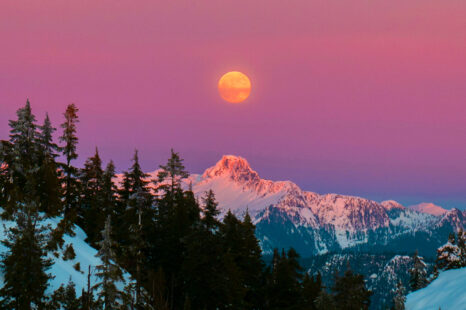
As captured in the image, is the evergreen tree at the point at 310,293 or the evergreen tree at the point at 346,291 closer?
the evergreen tree at the point at 346,291

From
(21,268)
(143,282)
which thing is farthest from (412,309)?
(21,268)

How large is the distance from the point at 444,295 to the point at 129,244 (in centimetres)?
3659

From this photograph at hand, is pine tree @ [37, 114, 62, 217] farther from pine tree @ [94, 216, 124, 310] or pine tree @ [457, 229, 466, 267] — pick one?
pine tree @ [457, 229, 466, 267]

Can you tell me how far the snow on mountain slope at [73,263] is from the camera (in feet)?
168

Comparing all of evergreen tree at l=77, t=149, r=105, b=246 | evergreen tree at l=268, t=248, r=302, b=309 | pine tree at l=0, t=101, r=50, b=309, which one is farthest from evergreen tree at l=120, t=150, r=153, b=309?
evergreen tree at l=268, t=248, r=302, b=309

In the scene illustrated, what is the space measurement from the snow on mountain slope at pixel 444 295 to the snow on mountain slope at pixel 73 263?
1306 inches

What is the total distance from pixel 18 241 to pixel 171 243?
2184cm

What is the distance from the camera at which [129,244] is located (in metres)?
66.4

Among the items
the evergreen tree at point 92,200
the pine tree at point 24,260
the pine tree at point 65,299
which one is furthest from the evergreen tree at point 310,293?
the pine tree at point 24,260

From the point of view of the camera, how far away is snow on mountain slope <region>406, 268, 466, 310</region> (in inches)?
2159

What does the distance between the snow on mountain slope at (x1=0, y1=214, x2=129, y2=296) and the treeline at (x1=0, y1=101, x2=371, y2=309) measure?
830 mm

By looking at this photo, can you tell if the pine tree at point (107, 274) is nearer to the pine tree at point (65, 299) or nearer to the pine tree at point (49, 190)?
the pine tree at point (65, 299)

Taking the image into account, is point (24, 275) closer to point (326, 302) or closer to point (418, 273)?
point (326, 302)

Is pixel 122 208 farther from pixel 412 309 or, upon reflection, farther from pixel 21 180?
pixel 412 309
